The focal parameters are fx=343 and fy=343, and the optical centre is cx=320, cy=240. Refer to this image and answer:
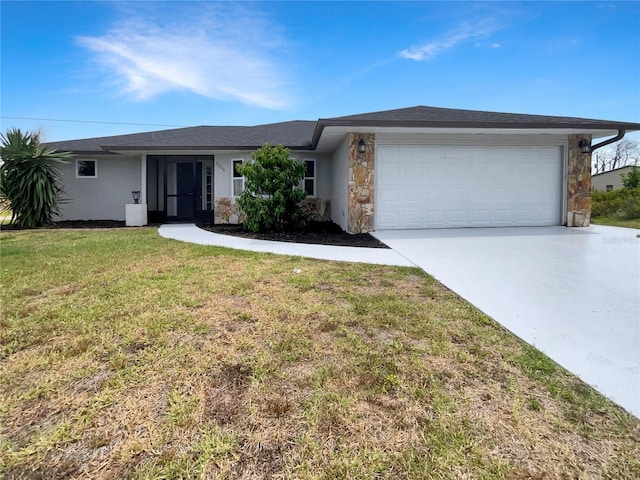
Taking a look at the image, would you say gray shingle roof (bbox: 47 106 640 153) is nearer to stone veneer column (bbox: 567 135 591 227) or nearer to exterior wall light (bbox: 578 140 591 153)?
exterior wall light (bbox: 578 140 591 153)

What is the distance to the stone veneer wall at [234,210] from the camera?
40.0 ft

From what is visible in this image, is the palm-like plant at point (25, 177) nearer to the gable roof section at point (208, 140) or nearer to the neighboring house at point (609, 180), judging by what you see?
the gable roof section at point (208, 140)

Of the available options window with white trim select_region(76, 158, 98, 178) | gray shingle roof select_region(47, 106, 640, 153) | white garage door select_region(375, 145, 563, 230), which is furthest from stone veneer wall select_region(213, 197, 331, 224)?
window with white trim select_region(76, 158, 98, 178)

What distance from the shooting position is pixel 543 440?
5.41 ft

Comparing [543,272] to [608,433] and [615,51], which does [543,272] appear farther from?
[615,51]

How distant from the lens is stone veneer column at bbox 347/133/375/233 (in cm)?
880

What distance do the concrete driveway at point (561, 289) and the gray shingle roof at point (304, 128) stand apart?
2.70 meters

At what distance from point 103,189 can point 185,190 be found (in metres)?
2.93

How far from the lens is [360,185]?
887 centimetres

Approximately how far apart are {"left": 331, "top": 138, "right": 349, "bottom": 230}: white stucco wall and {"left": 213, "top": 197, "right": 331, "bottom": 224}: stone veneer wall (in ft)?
1.10

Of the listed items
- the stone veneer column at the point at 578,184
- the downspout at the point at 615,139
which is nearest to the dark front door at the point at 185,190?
the stone veneer column at the point at 578,184

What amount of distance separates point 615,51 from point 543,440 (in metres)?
12.6

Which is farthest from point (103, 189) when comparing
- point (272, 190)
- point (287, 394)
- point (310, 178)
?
point (287, 394)

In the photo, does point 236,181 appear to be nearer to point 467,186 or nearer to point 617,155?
point 467,186
